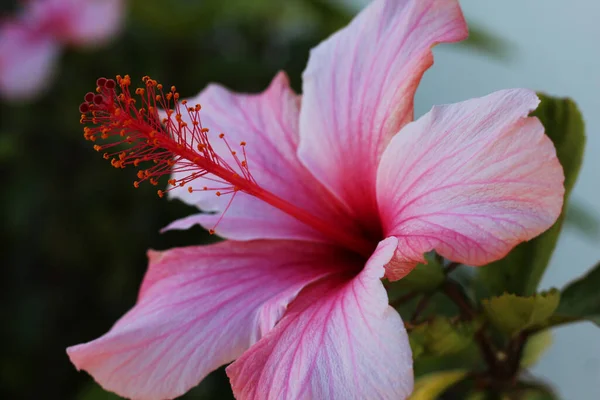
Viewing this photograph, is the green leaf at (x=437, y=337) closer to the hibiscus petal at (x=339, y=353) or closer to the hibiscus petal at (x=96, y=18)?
the hibiscus petal at (x=339, y=353)

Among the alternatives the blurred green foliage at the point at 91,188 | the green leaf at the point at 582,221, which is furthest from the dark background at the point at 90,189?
the green leaf at the point at 582,221

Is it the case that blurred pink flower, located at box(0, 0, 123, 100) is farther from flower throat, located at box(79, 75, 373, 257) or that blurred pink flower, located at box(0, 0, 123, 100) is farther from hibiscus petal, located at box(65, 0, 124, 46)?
flower throat, located at box(79, 75, 373, 257)

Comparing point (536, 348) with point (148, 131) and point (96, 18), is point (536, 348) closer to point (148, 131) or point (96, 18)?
point (148, 131)

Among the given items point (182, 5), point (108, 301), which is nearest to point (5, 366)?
point (108, 301)

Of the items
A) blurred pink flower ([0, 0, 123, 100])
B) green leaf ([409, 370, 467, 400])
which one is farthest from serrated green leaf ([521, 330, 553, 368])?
blurred pink flower ([0, 0, 123, 100])

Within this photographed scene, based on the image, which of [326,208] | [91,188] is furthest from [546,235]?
[91,188]

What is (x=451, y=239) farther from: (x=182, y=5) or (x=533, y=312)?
(x=182, y=5)
